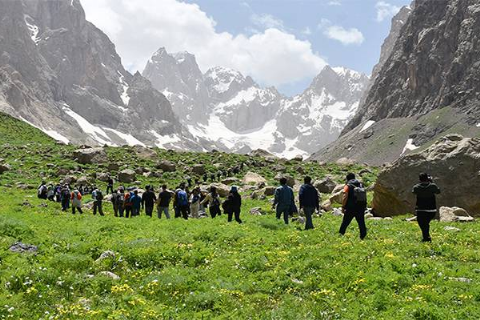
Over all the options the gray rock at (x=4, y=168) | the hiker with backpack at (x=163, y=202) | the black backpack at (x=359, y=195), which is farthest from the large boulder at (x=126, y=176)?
the black backpack at (x=359, y=195)

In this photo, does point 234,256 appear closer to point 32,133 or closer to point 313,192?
point 313,192

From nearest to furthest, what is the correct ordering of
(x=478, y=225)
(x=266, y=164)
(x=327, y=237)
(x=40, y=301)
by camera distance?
(x=40, y=301), (x=327, y=237), (x=478, y=225), (x=266, y=164)

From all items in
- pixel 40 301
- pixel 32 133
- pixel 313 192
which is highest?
pixel 32 133

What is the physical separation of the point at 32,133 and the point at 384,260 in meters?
89.7

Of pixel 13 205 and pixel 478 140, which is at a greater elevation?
pixel 478 140

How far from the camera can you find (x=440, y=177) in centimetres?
2944

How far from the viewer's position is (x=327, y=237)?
20875 mm

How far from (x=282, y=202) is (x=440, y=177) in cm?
1067

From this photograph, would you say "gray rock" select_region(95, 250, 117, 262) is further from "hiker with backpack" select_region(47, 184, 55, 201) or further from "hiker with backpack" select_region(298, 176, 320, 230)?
"hiker with backpack" select_region(47, 184, 55, 201)

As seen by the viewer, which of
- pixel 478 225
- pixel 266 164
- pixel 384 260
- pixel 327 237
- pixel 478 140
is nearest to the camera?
pixel 384 260

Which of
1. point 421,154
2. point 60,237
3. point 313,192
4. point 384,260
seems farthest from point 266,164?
point 384,260

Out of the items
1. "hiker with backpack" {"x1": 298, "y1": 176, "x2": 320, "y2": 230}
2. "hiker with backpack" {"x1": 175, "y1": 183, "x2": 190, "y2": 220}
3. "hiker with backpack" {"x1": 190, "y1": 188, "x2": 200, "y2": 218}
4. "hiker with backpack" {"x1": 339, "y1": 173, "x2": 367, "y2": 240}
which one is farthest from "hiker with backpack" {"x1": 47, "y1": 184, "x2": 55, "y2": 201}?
"hiker with backpack" {"x1": 339, "y1": 173, "x2": 367, "y2": 240}

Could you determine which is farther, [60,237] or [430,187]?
[60,237]

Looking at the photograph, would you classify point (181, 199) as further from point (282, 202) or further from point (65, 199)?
point (65, 199)
